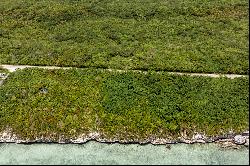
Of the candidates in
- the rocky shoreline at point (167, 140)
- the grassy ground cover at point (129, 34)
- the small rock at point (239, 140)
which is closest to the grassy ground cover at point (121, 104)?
the rocky shoreline at point (167, 140)

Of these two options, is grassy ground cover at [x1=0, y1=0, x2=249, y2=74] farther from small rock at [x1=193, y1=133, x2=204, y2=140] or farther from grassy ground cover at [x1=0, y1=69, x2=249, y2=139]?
small rock at [x1=193, y1=133, x2=204, y2=140]

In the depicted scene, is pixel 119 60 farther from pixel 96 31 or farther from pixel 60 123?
pixel 60 123

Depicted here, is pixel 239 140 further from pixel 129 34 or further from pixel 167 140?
pixel 129 34

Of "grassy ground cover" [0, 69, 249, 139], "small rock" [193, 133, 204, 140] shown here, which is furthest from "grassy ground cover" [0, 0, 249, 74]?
"small rock" [193, 133, 204, 140]

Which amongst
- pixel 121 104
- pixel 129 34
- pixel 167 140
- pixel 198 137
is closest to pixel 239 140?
pixel 198 137

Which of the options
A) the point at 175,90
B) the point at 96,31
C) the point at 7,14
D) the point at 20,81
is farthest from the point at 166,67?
the point at 7,14
